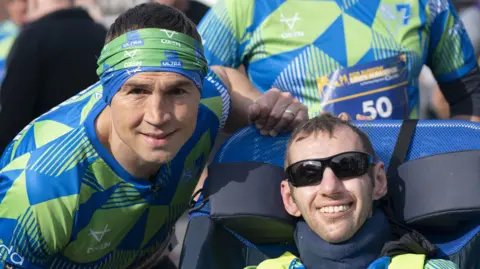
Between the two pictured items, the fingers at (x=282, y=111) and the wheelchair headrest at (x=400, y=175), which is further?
the fingers at (x=282, y=111)

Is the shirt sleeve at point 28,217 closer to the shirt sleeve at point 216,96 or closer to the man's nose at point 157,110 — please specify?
the man's nose at point 157,110

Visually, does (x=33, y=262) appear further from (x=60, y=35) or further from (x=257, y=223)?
(x=60, y=35)

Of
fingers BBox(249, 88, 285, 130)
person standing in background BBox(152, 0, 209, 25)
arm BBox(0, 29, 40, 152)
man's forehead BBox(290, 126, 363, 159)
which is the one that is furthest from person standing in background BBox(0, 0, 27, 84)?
man's forehead BBox(290, 126, 363, 159)

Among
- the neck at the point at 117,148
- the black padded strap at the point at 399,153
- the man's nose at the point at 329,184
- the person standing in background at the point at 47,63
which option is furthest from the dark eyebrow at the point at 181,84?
the person standing in background at the point at 47,63

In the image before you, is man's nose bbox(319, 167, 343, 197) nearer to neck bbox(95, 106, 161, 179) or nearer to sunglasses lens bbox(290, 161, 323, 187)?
sunglasses lens bbox(290, 161, 323, 187)

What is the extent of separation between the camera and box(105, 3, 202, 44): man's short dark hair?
128 inches

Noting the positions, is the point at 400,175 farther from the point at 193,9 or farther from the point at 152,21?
the point at 193,9

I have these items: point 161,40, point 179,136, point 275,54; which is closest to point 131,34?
point 161,40

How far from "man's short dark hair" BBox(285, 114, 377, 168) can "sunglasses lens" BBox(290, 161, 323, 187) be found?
98 mm

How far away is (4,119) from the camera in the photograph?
16.4 ft

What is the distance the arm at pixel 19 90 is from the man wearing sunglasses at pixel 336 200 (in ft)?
Answer: 7.15

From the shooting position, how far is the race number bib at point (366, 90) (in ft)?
13.1

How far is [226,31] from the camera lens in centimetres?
412

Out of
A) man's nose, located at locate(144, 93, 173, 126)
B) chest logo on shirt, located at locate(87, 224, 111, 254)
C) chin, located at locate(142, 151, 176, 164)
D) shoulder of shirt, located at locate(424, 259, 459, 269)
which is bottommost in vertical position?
chest logo on shirt, located at locate(87, 224, 111, 254)
